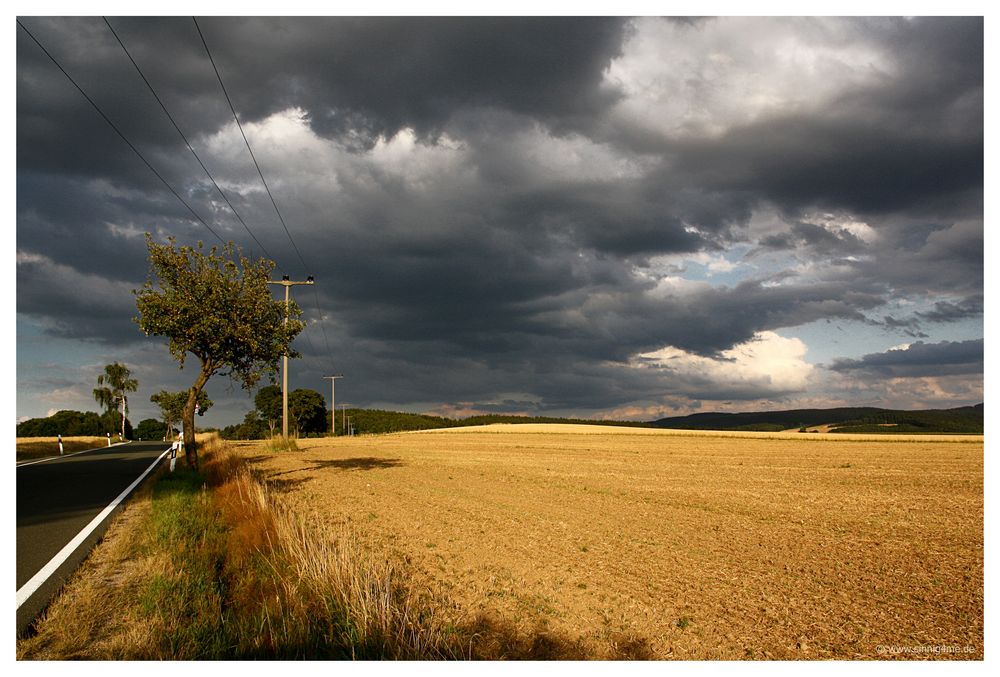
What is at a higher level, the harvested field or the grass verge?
the grass verge

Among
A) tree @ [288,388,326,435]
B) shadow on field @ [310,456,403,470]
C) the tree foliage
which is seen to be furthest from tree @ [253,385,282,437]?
shadow on field @ [310,456,403,470]

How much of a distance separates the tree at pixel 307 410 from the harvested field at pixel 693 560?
358ft

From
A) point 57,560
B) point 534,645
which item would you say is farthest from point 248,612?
point 57,560

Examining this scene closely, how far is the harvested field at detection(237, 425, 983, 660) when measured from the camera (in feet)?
23.1

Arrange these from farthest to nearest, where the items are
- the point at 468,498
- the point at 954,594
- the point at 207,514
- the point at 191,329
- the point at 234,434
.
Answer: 1. the point at 234,434
2. the point at 191,329
3. the point at 468,498
4. the point at 207,514
5. the point at 954,594

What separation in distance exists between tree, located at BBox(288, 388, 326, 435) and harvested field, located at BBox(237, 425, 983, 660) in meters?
109

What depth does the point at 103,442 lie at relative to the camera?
212 ft

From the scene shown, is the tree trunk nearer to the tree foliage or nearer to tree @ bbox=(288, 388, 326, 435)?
tree @ bbox=(288, 388, 326, 435)

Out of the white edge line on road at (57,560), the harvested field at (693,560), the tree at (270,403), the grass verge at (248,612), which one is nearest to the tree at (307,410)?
the tree at (270,403)

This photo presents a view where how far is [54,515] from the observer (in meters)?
13.6

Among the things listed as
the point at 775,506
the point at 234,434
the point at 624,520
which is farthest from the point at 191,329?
the point at 234,434

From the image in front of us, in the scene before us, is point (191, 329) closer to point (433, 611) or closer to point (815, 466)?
point (433, 611)

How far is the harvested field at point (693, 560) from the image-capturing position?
277 inches

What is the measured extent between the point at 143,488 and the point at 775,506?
19.4 m
